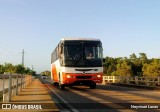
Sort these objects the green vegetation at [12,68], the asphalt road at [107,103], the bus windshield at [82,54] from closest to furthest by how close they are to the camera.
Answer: the asphalt road at [107,103] < the bus windshield at [82,54] < the green vegetation at [12,68]

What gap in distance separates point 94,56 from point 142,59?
494 ft

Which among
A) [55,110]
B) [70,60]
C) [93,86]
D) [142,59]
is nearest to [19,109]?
[55,110]

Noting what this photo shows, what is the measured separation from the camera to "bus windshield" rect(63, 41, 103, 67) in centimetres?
2802

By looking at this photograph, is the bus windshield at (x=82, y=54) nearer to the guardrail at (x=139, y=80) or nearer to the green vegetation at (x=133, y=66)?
the guardrail at (x=139, y=80)

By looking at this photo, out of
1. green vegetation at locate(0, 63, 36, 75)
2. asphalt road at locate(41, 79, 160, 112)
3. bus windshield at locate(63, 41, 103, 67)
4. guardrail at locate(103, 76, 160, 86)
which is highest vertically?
green vegetation at locate(0, 63, 36, 75)

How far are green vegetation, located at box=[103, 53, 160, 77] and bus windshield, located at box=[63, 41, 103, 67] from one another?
3663 inches

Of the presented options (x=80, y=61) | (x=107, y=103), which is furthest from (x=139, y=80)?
(x=107, y=103)

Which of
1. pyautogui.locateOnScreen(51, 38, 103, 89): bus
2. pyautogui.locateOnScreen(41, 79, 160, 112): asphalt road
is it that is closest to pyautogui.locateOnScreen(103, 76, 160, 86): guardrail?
pyautogui.locateOnScreen(51, 38, 103, 89): bus

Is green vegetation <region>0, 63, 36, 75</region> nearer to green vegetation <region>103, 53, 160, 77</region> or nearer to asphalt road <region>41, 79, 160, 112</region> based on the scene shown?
green vegetation <region>103, 53, 160, 77</region>

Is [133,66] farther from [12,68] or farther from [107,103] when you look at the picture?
[107,103]

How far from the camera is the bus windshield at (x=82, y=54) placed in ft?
91.9

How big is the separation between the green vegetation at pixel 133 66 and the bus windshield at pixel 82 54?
93.0 metres

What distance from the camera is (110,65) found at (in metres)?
183

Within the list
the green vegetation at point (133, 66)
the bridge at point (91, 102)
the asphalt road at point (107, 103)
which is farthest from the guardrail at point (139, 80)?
the green vegetation at point (133, 66)
